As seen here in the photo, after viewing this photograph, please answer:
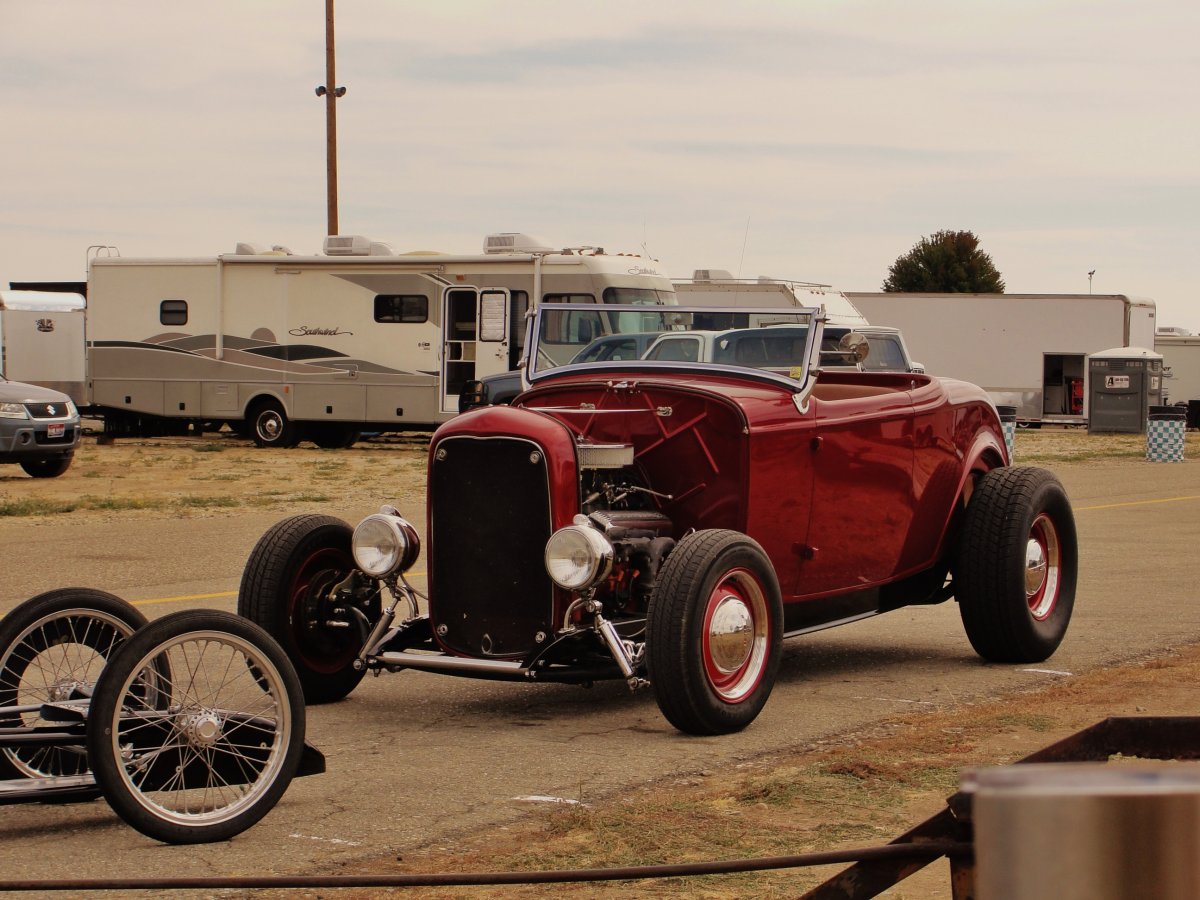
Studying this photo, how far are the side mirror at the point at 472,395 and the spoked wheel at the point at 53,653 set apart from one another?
18290 millimetres

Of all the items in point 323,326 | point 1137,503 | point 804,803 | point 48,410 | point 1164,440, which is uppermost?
point 323,326

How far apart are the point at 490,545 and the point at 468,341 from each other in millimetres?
19672

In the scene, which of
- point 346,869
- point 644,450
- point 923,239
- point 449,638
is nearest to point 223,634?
point 346,869

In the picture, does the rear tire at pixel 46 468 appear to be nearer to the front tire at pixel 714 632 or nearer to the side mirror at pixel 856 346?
the side mirror at pixel 856 346

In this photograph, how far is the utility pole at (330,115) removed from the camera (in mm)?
35969

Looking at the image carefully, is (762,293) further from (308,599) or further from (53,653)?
(53,653)

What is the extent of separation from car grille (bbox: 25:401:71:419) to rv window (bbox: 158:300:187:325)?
7.77 meters

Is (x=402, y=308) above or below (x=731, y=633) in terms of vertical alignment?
above

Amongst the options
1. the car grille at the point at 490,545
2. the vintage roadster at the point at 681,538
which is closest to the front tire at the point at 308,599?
the vintage roadster at the point at 681,538

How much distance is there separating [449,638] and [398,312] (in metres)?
20.5

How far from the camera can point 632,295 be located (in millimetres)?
26031

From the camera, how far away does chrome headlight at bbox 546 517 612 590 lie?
248 inches

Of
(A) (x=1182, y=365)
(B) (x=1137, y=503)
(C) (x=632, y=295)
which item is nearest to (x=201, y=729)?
(B) (x=1137, y=503)

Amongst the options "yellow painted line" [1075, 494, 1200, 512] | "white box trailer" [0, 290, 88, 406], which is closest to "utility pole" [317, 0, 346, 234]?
"white box trailer" [0, 290, 88, 406]
